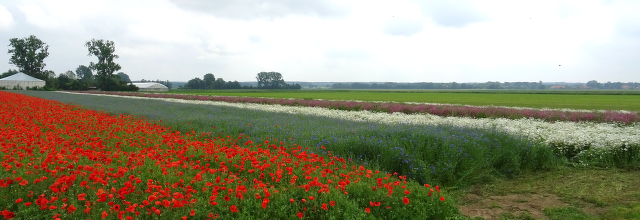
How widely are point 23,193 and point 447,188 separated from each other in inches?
254

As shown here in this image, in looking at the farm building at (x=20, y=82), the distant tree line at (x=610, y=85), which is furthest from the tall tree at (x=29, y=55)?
the distant tree line at (x=610, y=85)

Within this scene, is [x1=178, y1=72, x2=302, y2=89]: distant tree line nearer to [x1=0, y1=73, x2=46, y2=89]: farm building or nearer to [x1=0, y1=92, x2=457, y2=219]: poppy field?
[x1=0, y1=73, x2=46, y2=89]: farm building

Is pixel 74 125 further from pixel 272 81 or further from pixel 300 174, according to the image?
pixel 272 81

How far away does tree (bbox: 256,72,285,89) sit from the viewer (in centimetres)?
12812

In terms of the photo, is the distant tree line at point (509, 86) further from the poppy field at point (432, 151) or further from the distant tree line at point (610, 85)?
the poppy field at point (432, 151)

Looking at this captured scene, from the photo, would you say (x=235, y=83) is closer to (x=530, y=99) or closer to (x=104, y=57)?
(x=104, y=57)

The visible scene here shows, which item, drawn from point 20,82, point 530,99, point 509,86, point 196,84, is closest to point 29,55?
point 20,82

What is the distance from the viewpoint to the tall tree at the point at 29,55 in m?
94.9

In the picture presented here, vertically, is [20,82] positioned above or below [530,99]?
above

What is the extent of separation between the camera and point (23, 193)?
4613mm

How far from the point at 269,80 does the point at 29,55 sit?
217 ft

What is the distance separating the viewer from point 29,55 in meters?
96.4

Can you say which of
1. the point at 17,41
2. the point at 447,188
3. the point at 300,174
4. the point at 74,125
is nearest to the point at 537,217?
the point at 447,188

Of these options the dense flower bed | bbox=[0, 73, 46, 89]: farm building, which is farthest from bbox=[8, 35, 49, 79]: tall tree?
the dense flower bed
